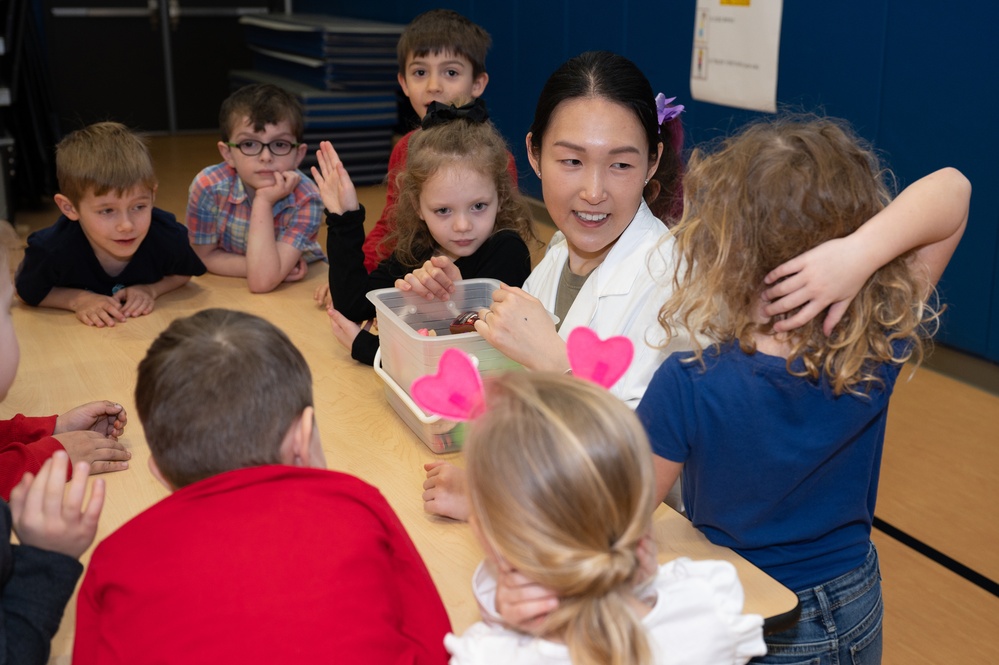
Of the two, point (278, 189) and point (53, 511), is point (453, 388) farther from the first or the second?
point (278, 189)

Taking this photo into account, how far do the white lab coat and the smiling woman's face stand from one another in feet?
0.15

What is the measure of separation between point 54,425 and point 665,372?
946 millimetres

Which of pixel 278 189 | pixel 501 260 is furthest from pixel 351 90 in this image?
pixel 501 260

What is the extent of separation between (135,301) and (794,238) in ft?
4.92

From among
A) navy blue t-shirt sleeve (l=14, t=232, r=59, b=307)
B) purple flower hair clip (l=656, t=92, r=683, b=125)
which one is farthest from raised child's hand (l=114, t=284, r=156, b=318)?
purple flower hair clip (l=656, t=92, r=683, b=125)

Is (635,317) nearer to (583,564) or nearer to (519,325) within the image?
(519,325)

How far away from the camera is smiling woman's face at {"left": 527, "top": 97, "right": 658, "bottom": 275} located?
5.19 ft

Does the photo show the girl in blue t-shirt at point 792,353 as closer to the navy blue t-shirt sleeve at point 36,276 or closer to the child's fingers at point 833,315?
the child's fingers at point 833,315

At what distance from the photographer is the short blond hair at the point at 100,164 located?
205cm

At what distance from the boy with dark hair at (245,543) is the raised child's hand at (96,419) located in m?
0.56

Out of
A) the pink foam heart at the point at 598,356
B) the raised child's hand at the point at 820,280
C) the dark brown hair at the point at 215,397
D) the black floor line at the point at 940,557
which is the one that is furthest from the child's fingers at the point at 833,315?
the black floor line at the point at 940,557

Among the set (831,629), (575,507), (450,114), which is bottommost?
(831,629)

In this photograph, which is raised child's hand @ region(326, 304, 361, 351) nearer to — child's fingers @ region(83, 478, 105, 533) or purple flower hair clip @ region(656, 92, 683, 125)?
purple flower hair clip @ region(656, 92, 683, 125)

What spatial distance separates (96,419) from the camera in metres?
1.49
